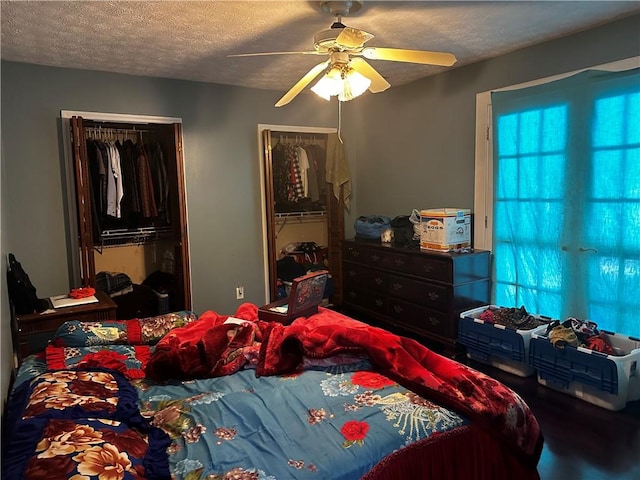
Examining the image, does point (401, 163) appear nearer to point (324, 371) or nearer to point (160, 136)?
point (160, 136)

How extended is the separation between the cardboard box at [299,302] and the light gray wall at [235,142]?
6.12 ft

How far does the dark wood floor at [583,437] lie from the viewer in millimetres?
2211

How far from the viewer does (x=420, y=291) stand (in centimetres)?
384

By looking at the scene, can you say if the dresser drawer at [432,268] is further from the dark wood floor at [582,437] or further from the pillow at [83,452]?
the pillow at [83,452]

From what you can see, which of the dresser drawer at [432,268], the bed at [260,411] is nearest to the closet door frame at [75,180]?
the bed at [260,411]

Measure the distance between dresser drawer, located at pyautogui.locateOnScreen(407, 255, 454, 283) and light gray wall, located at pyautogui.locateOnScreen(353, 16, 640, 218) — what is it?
2.20ft

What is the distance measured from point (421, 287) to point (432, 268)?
210mm

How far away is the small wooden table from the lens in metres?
2.87

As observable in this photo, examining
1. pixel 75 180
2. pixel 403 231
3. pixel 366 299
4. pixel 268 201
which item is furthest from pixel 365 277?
pixel 75 180

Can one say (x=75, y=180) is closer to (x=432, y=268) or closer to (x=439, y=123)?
(x=432, y=268)

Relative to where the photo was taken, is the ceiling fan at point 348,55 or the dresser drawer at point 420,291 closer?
the ceiling fan at point 348,55

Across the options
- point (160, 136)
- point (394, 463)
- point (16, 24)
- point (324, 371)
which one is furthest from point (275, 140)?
point (394, 463)

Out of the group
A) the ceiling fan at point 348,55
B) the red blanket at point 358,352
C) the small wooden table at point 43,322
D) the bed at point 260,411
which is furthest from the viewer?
the small wooden table at point 43,322

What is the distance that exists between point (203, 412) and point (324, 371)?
588 mm
